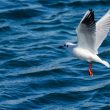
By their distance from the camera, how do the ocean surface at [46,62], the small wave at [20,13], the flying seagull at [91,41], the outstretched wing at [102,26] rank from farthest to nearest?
the small wave at [20,13] → the ocean surface at [46,62] → the outstretched wing at [102,26] → the flying seagull at [91,41]

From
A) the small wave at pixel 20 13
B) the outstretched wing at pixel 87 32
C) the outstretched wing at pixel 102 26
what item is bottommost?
the outstretched wing at pixel 87 32

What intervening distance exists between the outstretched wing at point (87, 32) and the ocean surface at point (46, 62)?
2.16 meters

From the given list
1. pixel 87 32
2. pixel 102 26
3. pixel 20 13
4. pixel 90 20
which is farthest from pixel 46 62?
pixel 90 20

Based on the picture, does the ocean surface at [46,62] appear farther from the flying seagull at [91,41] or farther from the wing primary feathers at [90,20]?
the wing primary feathers at [90,20]

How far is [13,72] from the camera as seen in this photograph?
1945cm

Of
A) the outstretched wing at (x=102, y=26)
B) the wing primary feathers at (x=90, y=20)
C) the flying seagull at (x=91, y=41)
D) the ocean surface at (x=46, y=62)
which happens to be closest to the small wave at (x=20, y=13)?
the ocean surface at (x=46, y=62)

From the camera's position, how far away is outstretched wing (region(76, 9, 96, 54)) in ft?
49.4

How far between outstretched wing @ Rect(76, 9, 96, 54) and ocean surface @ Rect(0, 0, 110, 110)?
2.16 m

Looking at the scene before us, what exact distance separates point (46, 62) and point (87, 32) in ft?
16.0

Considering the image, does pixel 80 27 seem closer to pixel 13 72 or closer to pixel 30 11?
pixel 13 72

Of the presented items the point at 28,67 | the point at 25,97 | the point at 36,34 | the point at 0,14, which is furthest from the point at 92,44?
the point at 0,14

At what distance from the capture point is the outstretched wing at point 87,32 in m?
15.0

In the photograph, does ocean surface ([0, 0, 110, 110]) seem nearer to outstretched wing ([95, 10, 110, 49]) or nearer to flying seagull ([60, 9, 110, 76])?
flying seagull ([60, 9, 110, 76])

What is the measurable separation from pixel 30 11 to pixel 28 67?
3803 millimetres
